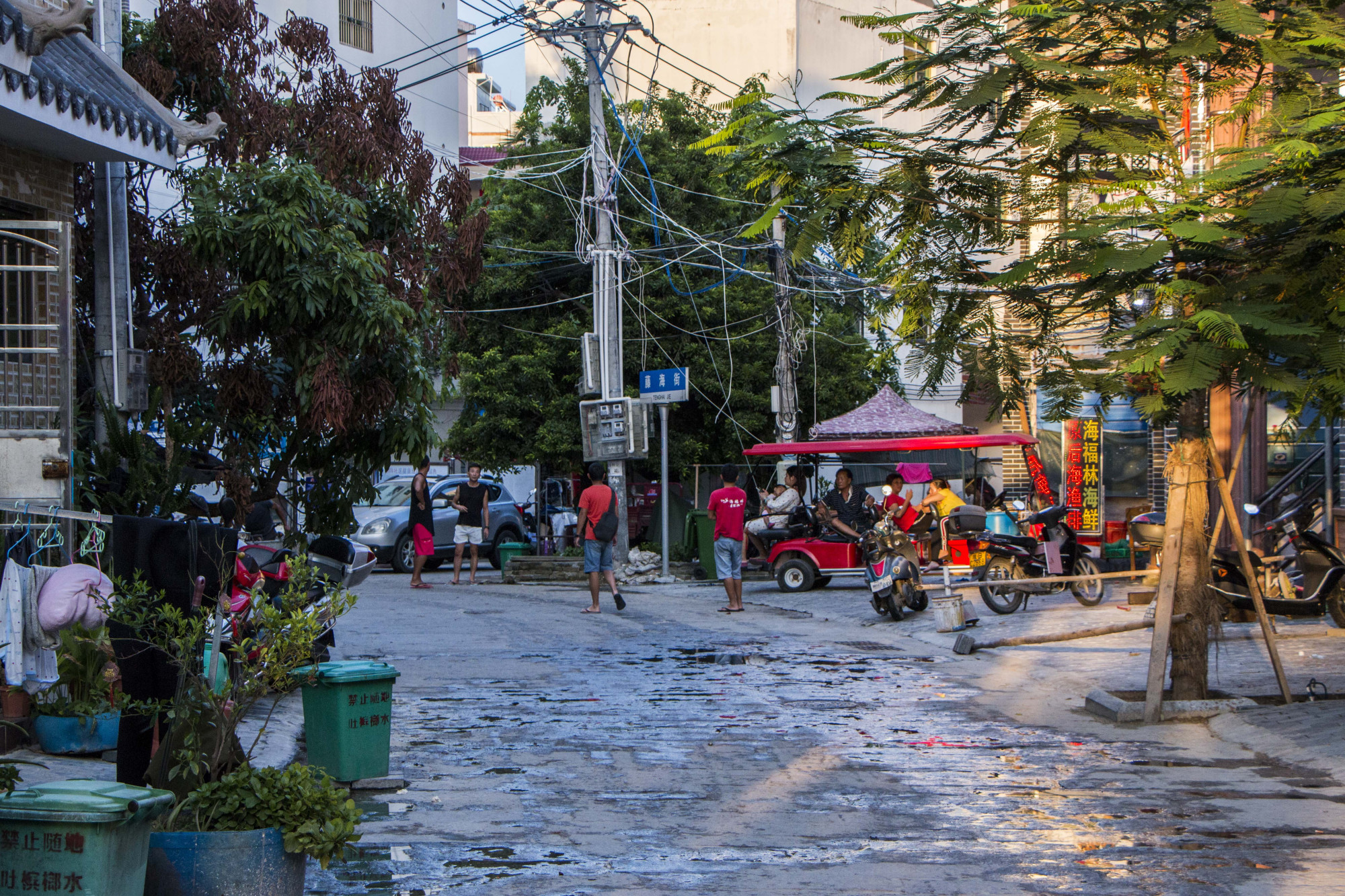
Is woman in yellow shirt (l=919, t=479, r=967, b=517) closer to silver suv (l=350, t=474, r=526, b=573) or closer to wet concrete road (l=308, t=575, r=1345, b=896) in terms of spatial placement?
wet concrete road (l=308, t=575, r=1345, b=896)

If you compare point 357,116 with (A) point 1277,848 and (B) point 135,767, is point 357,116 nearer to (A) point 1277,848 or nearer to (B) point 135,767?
(B) point 135,767

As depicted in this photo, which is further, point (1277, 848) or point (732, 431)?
point (732, 431)

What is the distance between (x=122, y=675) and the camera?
593 centimetres

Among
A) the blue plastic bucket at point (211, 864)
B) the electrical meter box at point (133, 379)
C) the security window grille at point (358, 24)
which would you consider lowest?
the blue plastic bucket at point (211, 864)

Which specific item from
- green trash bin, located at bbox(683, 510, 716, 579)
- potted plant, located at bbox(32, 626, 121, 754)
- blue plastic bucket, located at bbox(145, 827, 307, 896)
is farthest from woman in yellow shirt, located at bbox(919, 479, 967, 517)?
blue plastic bucket, located at bbox(145, 827, 307, 896)

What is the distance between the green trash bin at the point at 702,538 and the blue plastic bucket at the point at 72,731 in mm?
14289

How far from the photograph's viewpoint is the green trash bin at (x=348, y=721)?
6.86m

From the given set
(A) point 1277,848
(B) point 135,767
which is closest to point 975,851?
(A) point 1277,848

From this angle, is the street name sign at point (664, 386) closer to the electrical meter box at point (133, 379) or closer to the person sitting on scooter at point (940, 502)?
the person sitting on scooter at point (940, 502)

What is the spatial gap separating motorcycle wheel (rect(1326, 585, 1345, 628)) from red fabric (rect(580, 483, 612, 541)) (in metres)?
8.40

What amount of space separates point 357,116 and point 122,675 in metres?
6.36

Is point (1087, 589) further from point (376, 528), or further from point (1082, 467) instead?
point (376, 528)

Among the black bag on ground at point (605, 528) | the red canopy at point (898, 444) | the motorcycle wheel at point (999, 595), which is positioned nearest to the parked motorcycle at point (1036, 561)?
the motorcycle wheel at point (999, 595)

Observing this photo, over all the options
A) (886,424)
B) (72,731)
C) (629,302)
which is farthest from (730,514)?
(72,731)
